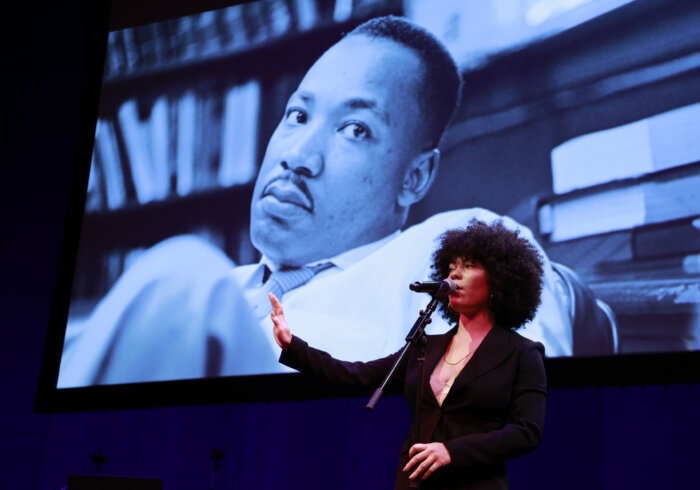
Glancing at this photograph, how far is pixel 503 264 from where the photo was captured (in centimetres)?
252

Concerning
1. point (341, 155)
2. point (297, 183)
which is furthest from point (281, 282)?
point (341, 155)

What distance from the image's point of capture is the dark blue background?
3.37 m

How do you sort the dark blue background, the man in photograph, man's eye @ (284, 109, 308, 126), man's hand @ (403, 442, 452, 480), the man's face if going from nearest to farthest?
man's hand @ (403, 442, 452, 480)
the dark blue background
the man in photograph
the man's face
man's eye @ (284, 109, 308, 126)

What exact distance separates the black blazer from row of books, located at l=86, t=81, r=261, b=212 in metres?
2.33

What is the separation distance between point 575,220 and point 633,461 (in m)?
0.99

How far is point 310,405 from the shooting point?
13.7 ft

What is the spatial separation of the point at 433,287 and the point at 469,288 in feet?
0.69

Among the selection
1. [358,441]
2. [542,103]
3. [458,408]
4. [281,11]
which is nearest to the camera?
[458,408]

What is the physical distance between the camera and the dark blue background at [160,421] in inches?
133

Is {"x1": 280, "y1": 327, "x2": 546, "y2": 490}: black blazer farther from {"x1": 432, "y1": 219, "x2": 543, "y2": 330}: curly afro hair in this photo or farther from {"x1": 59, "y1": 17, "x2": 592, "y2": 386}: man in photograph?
{"x1": 59, "y1": 17, "x2": 592, "y2": 386}: man in photograph

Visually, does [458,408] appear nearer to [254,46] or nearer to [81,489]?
[81,489]

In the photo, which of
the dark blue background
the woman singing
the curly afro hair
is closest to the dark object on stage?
the woman singing

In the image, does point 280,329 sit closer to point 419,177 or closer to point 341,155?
point 419,177

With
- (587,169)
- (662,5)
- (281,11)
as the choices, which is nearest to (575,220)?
(587,169)
